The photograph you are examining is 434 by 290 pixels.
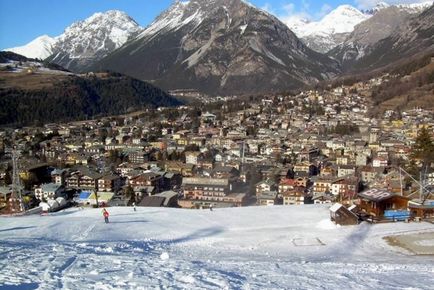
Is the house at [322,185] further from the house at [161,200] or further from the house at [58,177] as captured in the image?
the house at [58,177]

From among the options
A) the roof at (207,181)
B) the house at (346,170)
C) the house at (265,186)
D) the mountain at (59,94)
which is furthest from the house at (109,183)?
the mountain at (59,94)

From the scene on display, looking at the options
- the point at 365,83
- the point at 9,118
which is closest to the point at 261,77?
the point at 365,83

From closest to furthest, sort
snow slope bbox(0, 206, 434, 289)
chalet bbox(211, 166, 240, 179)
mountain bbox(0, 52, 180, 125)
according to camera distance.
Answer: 1. snow slope bbox(0, 206, 434, 289)
2. chalet bbox(211, 166, 240, 179)
3. mountain bbox(0, 52, 180, 125)

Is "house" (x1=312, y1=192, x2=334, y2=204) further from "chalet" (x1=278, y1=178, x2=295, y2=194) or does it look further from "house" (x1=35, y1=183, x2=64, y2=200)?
"house" (x1=35, y1=183, x2=64, y2=200)

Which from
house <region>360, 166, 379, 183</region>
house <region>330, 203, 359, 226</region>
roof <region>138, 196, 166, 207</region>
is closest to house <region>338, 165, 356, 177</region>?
house <region>360, 166, 379, 183</region>

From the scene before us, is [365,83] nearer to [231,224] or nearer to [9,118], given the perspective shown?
[9,118]

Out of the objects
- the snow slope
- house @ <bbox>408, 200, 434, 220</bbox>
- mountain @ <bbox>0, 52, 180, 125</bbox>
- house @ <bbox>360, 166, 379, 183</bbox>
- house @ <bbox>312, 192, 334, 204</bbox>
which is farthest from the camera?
mountain @ <bbox>0, 52, 180, 125</bbox>
